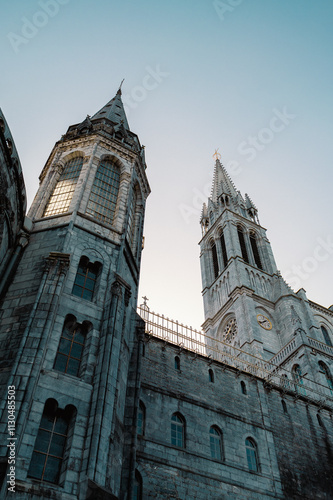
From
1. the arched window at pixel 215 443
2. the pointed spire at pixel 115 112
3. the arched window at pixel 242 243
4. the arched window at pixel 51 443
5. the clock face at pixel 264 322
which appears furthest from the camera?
the arched window at pixel 242 243

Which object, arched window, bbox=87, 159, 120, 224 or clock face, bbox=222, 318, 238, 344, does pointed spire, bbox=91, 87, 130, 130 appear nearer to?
arched window, bbox=87, 159, 120, 224

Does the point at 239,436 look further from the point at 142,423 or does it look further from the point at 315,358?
the point at 315,358

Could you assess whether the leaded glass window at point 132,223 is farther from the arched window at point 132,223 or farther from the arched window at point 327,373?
the arched window at point 327,373

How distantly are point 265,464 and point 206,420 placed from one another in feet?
12.2

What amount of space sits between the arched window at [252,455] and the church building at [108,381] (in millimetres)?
67

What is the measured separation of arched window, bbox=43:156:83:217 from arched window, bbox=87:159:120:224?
109cm

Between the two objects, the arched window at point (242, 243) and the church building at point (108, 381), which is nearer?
the church building at point (108, 381)

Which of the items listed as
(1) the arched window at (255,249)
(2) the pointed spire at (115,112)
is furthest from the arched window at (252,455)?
(1) the arched window at (255,249)

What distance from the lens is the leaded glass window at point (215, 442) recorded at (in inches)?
830

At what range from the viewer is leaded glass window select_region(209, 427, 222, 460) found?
69.2 ft

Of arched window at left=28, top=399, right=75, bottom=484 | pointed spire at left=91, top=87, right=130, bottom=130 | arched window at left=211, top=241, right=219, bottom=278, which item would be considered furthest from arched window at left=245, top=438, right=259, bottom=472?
arched window at left=211, top=241, right=219, bottom=278

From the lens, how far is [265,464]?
22.3 metres

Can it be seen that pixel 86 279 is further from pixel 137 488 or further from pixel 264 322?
pixel 264 322

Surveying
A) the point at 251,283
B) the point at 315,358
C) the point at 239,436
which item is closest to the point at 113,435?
the point at 239,436
